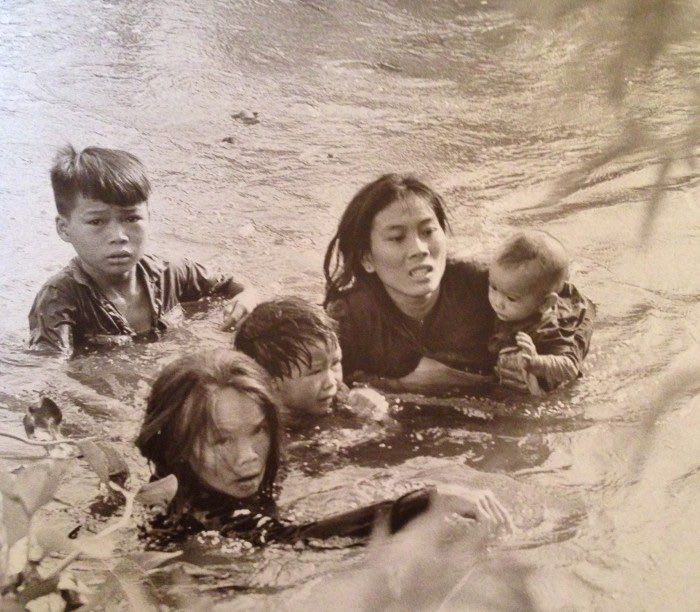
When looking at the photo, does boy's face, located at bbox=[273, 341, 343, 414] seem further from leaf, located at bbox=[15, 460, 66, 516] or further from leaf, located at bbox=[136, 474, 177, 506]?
leaf, located at bbox=[15, 460, 66, 516]

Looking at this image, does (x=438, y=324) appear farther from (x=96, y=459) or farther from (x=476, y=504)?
(x=96, y=459)

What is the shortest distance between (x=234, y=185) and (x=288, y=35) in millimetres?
346

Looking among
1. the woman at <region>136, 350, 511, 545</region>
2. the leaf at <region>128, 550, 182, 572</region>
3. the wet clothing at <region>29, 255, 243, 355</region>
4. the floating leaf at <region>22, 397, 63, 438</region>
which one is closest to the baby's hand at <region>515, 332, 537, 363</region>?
the woman at <region>136, 350, 511, 545</region>

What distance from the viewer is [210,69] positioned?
170 centimetres

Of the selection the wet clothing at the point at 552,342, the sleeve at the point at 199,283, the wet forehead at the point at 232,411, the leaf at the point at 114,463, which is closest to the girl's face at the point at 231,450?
the wet forehead at the point at 232,411

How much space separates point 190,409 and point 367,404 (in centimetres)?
30

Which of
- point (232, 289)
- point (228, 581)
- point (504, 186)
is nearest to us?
point (228, 581)

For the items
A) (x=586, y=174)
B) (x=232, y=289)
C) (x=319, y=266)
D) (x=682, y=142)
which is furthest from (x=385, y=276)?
(x=682, y=142)

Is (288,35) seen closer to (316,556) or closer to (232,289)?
(232,289)

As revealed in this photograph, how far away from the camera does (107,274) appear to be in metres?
1.50

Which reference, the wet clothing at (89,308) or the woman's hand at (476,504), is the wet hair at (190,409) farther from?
the woman's hand at (476,504)

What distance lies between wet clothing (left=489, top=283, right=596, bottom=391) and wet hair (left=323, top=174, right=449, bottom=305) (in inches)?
8.8

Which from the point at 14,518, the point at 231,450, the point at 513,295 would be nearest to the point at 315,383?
the point at 231,450

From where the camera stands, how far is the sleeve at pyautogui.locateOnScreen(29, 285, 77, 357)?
4.80 ft
